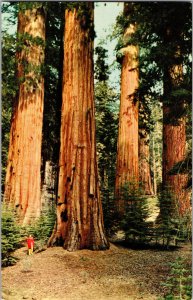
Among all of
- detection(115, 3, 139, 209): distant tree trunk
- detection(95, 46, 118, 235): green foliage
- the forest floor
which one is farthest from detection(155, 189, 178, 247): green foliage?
detection(95, 46, 118, 235): green foliage

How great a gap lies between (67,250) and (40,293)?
6.61 ft

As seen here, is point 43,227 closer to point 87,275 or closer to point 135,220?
point 135,220

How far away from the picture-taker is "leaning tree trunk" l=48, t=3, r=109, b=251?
22.1ft

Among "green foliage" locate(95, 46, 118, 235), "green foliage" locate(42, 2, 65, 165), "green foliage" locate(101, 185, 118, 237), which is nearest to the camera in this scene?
"green foliage" locate(101, 185, 118, 237)

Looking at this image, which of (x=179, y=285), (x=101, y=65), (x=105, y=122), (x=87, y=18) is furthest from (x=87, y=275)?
(x=101, y=65)

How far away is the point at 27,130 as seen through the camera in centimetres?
868

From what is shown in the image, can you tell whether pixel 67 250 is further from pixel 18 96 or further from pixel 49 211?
pixel 18 96

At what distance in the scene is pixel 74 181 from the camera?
6.87 m

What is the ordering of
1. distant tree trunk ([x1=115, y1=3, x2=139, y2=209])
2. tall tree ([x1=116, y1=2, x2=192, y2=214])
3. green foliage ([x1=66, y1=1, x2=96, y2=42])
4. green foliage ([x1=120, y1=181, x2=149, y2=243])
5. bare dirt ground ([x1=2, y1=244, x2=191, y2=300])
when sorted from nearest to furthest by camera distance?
bare dirt ground ([x1=2, y1=244, x2=191, y2=300]) → tall tree ([x1=116, y1=2, x2=192, y2=214]) → green foliage ([x1=66, y1=1, x2=96, y2=42]) → green foliage ([x1=120, y1=181, x2=149, y2=243]) → distant tree trunk ([x1=115, y1=3, x2=139, y2=209])

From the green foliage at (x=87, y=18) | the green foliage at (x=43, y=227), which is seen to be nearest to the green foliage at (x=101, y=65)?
the green foliage at (x=87, y=18)

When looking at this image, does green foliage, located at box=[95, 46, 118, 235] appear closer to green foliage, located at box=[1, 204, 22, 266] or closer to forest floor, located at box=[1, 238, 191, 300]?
forest floor, located at box=[1, 238, 191, 300]

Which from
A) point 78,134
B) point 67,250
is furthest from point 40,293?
point 78,134

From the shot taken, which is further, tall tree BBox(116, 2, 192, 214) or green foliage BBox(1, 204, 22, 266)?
green foliage BBox(1, 204, 22, 266)

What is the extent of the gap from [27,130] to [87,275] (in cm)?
424
